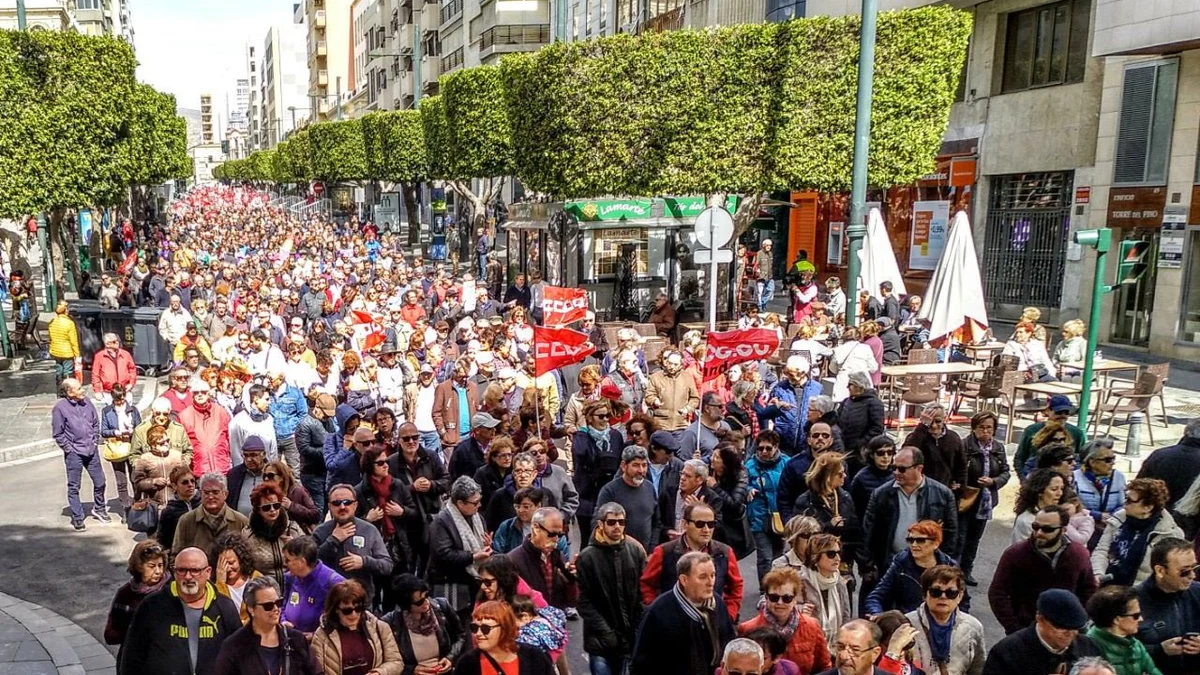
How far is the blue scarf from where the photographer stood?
4.70 meters

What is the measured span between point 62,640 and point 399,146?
1363 inches

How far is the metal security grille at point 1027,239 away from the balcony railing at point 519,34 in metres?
29.4

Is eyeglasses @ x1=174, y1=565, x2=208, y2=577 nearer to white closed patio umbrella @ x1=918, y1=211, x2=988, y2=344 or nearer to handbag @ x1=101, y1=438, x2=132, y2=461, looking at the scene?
handbag @ x1=101, y1=438, x2=132, y2=461

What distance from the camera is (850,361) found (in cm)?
1098

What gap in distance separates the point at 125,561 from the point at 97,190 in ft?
34.3

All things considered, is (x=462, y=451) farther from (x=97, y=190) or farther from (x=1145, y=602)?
(x=97, y=190)

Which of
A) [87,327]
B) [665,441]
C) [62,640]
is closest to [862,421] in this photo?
[665,441]

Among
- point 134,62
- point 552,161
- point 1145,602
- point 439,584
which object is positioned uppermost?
point 134,62

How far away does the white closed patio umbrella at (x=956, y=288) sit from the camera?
42.2 feet

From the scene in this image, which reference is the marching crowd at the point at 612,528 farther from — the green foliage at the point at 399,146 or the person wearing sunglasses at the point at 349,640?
the green foliage at the point at 399,146

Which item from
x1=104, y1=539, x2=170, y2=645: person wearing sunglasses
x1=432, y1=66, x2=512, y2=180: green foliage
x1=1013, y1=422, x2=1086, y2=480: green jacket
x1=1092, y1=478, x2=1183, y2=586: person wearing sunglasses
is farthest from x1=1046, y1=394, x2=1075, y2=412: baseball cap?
x1=432, y1=66, x2=512, y2=180: green foliage

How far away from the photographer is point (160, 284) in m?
18.8

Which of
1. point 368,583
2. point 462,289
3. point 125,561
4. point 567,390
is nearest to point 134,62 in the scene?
point 462,289

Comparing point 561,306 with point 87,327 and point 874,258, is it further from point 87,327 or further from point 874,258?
point 87,327
